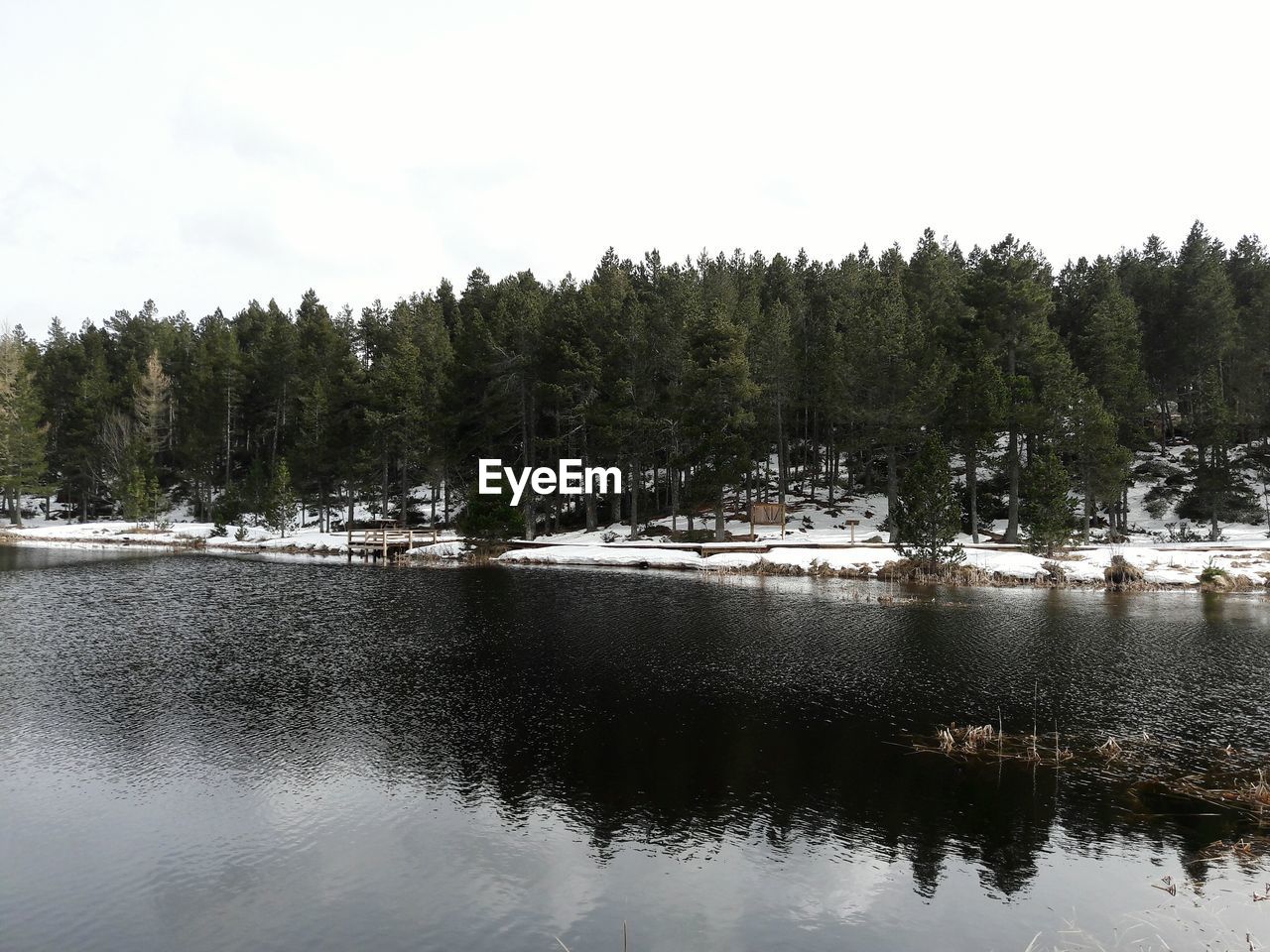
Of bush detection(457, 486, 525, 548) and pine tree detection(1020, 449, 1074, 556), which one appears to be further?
bush detection(457, 486, 525, 548)

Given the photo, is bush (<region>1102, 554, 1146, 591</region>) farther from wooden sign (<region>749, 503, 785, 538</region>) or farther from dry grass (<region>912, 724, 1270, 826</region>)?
dry grass (<region>912, 724, 1270, 826</region>)

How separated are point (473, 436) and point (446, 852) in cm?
5133

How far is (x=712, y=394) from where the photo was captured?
171 ft

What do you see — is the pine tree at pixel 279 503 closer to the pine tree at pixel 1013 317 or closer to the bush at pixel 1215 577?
the pine tree at pixel 1013 317

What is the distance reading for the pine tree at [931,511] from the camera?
3834cm

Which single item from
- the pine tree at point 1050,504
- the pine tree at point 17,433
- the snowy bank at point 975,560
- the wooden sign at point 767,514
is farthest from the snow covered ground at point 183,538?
the pine tree at point 1050,504

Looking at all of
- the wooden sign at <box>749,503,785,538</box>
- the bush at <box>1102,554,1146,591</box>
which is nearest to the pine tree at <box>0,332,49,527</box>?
the wooden sign at <box>749,503,785,538</box>

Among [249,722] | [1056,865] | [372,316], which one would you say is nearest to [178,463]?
[372,316]

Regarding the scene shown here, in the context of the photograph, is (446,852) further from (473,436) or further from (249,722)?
(473,436)

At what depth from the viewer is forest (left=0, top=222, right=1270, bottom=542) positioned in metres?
51.4

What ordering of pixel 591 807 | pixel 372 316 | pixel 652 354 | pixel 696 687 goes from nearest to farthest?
1. pixel 591 807
2. pixel 696 687
3. pixel 652 354
4. pixel 372 316

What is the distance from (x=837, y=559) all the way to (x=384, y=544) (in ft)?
102

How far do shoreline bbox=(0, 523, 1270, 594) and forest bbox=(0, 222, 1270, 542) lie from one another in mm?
4720

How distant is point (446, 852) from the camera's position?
10.7 m
